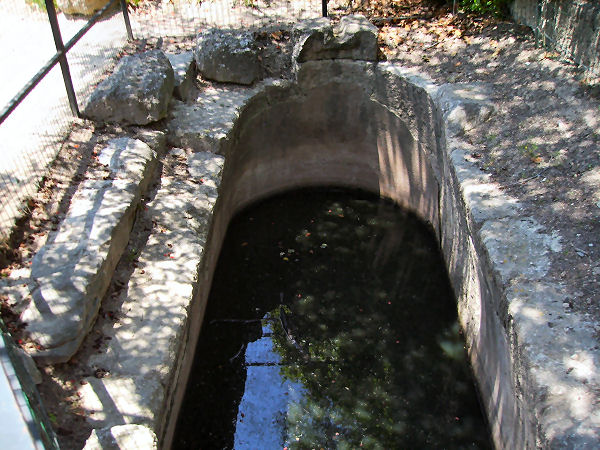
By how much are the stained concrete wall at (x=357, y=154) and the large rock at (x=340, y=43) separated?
0.13 metres

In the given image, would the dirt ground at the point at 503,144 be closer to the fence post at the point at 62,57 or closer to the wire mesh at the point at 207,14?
the fence post at the point at 62,57

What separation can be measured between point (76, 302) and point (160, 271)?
980 mm

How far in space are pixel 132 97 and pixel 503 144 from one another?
13.6 ft

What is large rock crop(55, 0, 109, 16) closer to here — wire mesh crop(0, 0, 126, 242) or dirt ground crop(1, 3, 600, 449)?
wire mesh crop(0, 0, 126, 242)

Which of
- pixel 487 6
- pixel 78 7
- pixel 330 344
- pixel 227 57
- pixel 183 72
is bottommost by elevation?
pixel 330 344

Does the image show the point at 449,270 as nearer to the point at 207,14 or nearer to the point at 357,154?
the point at 357,154

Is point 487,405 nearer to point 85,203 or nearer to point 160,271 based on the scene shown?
point 160,271

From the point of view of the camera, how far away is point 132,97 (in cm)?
694

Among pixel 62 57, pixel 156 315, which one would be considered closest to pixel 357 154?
pixel 62 57

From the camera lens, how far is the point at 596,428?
3.44 m

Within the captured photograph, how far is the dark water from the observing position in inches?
217

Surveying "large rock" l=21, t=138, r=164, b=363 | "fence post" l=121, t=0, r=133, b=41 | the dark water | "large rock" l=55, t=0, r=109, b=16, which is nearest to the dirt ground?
"large rock" l=21, t=138, r=164, b=363

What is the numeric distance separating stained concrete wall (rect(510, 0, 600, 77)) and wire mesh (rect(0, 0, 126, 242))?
18.3ft

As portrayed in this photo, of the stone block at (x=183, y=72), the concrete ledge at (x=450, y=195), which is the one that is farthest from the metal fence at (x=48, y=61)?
the concrete ledge at (x=450, y=195)
